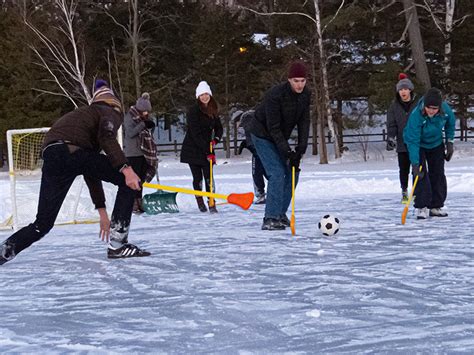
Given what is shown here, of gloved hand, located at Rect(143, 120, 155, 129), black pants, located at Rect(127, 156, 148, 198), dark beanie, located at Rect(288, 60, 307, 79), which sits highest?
dark beanie, located at Rect(288, 60, 307, 79)

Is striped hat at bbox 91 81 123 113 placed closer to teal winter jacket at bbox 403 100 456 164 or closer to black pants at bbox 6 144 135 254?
black pants at bbox 6 144 135 254

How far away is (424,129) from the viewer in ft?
22.5

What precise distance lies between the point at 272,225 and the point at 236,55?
23911 mm

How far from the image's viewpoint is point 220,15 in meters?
29.6

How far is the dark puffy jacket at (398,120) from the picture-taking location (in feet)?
28.0

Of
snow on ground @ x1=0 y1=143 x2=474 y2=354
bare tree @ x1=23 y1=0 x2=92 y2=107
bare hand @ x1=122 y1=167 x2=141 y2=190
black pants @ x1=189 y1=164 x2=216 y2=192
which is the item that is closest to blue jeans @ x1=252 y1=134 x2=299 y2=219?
snow on ground @ x1=0 y1=143 x2=474 y2=354

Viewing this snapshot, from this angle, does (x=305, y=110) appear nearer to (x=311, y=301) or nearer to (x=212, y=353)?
(x=311, y=301)

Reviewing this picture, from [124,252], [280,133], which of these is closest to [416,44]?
[280,133]

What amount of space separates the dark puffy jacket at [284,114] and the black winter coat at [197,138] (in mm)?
2353

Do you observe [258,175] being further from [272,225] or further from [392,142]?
[272,225]

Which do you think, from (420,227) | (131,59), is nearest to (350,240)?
(420,227)

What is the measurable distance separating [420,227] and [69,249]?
134 inches

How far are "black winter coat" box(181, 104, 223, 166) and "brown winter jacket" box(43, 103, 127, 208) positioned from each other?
3828mm

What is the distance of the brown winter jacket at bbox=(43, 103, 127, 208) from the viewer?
4742 millimetres
